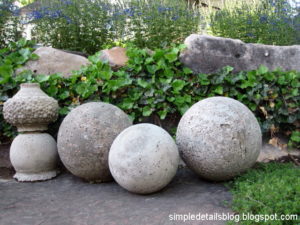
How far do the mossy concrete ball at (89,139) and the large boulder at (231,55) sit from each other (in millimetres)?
1677

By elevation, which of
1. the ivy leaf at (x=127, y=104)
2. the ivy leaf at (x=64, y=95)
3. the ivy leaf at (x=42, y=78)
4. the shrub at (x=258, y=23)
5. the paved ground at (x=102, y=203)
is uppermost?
the shrub at (x=258, y=23)

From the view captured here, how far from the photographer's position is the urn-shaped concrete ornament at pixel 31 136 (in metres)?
4.02

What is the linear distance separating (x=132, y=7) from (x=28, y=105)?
3525 mm

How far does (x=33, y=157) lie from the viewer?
405 cm

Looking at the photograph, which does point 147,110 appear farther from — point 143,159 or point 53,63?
point 53,63

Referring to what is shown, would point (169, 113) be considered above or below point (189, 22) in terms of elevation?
below

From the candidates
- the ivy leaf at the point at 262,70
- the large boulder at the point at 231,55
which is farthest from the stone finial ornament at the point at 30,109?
the ivy leaf at the point at 262,70

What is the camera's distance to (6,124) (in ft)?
15.5

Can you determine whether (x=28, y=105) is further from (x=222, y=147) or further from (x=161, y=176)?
(x=222, y=147)

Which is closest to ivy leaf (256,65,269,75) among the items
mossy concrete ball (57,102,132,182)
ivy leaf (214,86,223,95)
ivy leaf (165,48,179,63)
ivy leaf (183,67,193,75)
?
ivy leaf (214,86,223,95)

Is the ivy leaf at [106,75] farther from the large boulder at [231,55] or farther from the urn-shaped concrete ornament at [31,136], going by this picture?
the large boulder at [231,55]

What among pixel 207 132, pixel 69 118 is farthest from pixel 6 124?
pixel 207 132

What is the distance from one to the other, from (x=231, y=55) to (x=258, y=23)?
230cm

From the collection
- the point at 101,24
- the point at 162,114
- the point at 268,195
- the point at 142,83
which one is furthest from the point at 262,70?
the point at 101,24
